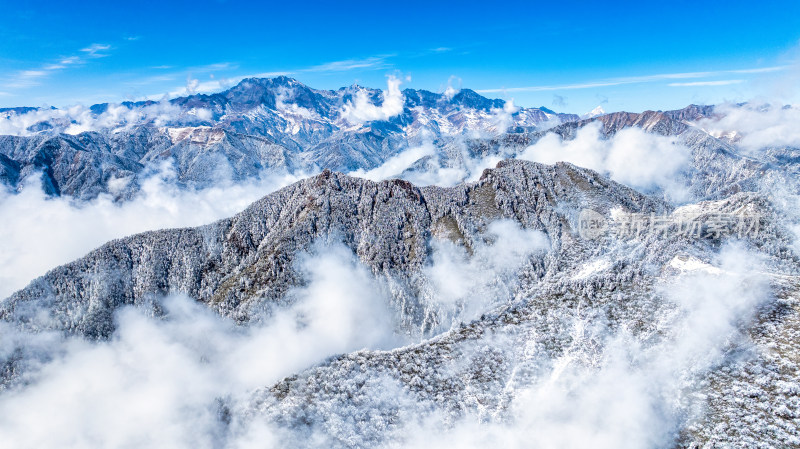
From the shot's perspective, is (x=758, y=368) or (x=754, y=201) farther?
(x=754, y=201)

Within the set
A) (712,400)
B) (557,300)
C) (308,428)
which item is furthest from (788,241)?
(308,428)

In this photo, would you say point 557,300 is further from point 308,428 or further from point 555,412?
point 308,428

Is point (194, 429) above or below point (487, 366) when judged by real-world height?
below

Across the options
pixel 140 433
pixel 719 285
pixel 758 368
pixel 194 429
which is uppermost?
pixel 719 285

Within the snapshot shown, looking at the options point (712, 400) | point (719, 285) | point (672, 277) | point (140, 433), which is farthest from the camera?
point (140, 433)

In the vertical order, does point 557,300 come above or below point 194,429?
above

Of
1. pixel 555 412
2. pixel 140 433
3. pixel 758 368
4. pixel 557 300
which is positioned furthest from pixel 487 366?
pixel 140 433

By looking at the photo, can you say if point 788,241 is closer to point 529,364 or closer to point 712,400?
point 712,400

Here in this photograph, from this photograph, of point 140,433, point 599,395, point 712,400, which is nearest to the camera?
point 712,400

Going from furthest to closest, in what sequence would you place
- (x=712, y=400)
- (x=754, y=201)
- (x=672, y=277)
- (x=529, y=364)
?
(x=754, y=201)
(x=672, y=277)
(x=529, y=364)
(x=712, y=400)
